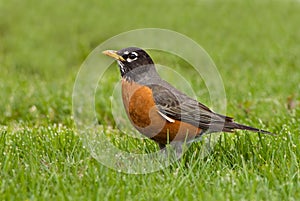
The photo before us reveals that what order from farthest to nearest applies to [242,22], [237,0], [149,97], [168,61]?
1. [237,0]
2. [242,22]
3. [168,61]
4. [149,97]

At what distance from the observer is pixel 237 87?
952 centimetres

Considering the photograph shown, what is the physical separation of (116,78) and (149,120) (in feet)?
15.5

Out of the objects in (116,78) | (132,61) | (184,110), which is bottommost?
(116,78)

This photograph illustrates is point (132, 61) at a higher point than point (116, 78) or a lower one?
higher

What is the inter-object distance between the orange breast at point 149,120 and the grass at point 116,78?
25 centimetres

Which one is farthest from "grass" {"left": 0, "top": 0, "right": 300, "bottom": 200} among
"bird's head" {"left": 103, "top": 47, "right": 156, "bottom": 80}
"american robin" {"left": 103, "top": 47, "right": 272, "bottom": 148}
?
"bird's head" {"left": 103, "top": 47, "right": 156, "bottom": 80}

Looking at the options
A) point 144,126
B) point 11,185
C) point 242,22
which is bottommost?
point 11,185

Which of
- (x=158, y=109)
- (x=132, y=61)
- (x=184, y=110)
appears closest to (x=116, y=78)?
(x=132, y=61)

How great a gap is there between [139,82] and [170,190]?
55.7 inches

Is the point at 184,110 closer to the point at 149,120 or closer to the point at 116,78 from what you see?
the point at 149,120

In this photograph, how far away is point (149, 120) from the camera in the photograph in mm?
5129

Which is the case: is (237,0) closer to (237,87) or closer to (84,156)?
(237,87)

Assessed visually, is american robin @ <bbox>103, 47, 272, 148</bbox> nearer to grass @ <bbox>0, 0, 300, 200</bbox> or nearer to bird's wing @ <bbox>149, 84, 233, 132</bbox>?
bird's wing @ <bbox>149, 84, 233, 132</bbox>

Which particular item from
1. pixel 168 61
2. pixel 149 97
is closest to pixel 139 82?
pixel 149 97
